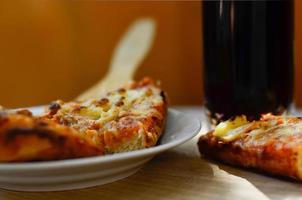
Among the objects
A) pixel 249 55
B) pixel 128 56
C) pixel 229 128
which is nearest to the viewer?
pixel 229 128

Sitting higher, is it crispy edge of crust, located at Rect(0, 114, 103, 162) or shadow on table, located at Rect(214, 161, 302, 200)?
crispy edge of crust, located at Rect(0, 114, 103, 162)

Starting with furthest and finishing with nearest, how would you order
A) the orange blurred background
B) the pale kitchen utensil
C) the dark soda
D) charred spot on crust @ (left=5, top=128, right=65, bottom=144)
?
1. the orange blurred background
2. the pale kitchen utensil
3. the dark soda
4. charred spot on crust @ (left=5, top=128, right=65, bottom=144)

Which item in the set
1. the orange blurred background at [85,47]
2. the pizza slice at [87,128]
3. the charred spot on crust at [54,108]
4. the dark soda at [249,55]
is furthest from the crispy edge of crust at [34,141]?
the orange blurred background at [85,47]

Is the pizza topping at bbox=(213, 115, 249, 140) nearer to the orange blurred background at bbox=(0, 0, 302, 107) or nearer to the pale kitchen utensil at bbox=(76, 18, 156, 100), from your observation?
the pale kitchen utensil at bbox=(76, 18, 156, 100)

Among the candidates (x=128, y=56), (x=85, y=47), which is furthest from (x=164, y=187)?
(x=85, y=47)

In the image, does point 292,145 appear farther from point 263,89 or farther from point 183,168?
point 263,89

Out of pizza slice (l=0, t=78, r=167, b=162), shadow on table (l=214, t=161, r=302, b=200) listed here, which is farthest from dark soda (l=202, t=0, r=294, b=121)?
shadow on table (l=214, t=161, r=302, b=200)

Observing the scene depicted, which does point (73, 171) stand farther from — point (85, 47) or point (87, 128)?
point (85, 47)
